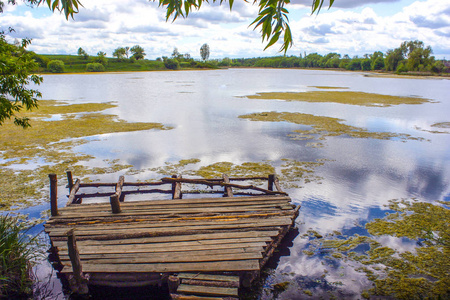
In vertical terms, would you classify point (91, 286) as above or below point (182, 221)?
below

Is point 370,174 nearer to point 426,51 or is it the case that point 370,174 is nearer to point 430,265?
point 430,265

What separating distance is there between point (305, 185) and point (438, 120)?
81.3 ft

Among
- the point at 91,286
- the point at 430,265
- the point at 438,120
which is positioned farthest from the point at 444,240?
the point at 438,120

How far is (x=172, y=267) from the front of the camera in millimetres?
7848

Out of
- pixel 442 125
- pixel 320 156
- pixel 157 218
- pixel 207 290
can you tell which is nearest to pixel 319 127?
pixel 320 156

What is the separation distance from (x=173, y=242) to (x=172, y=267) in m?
1.10

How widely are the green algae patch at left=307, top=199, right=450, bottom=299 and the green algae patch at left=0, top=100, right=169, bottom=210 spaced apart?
39.2ft

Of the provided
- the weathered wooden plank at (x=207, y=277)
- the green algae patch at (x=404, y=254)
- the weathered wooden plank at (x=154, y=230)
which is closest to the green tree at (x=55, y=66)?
the weathered wooden plank at (x=154, y=230)

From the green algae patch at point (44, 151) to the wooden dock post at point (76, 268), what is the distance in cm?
706

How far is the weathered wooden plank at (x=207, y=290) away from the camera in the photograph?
7191 millimetres

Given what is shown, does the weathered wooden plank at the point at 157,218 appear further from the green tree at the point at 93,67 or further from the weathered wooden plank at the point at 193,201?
the green tree at the point at 93,67

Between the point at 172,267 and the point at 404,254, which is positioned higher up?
the point at 172,267

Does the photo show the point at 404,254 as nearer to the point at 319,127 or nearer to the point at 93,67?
the point at 319,127

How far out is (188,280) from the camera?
7500 millimetres
